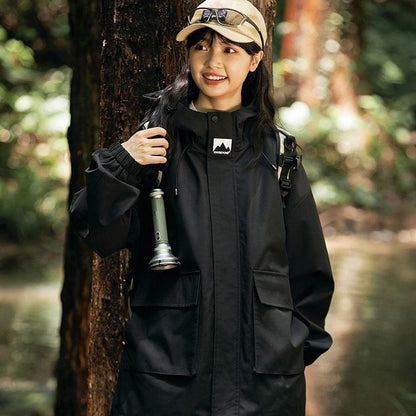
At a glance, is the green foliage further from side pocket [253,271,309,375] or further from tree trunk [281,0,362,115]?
side pocket [253,271,309,375]

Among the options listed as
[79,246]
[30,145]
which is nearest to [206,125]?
[79,246]

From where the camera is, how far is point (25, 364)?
23.9 ft

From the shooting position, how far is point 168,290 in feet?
9.21

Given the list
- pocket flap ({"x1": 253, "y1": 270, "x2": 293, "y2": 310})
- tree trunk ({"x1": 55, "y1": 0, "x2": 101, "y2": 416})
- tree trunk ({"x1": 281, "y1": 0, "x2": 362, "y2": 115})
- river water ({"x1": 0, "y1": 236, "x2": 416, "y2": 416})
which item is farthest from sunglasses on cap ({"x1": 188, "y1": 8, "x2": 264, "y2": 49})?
tree trunk ({"x1": 281, "y1": 0, "x2": 362, "y2": 115})

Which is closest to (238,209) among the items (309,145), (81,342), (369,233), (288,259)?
(288,259)

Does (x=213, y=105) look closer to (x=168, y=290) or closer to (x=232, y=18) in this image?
(x=232, y=18)

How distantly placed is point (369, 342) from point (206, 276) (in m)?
5.33

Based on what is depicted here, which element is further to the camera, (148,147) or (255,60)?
(255,60)

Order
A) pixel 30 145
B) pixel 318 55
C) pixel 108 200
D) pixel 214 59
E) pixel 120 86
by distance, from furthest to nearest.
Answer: pixel 318 55
pixel 30 145
pixel 120 86
pixel 214 59
pixel 108 200

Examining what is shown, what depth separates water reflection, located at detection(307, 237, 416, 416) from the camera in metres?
6.23

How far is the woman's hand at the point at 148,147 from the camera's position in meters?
2.74

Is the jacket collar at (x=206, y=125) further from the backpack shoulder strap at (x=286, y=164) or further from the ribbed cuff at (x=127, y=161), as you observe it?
the ribbed cuff at (x=127, y=161)

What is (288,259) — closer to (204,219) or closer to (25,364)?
(204,219)

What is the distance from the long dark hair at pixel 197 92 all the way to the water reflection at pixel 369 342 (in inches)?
135
